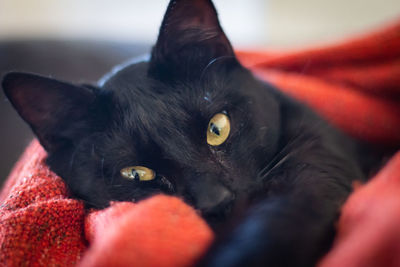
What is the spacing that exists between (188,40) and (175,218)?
44cm

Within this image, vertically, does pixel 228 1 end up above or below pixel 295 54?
above

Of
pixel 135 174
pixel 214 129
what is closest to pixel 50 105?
pixel 135 174

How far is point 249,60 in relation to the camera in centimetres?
119

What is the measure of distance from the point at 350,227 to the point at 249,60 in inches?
33.1

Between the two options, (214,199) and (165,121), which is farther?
(165,121)

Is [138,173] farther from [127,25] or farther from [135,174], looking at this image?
[127,25]

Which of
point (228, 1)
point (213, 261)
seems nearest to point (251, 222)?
point (213, 261)

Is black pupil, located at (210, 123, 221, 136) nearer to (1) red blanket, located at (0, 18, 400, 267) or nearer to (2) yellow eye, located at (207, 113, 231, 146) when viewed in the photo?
(2) yellow eye, located at (207, 113, 231, 146)

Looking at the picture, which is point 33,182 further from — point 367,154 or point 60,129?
point 367,154

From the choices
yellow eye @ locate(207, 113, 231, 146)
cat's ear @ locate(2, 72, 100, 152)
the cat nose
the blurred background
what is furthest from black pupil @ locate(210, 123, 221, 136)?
the blurred background

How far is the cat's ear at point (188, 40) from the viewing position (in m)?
0.71

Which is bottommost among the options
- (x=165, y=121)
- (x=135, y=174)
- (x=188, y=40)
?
(x=135, y=174)

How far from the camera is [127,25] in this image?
2100 mm

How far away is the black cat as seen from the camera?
0.60 meters
